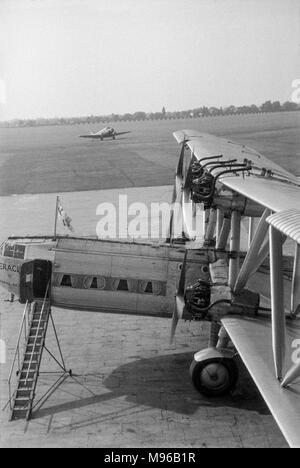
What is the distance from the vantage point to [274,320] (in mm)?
10477

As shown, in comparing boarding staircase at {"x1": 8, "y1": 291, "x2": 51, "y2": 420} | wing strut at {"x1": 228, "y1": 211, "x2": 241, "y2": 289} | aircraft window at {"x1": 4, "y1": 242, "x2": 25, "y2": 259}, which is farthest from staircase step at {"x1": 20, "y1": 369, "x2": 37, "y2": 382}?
wing strut at {"x1": 228, "y1": 211, "x2": 241, "y2": 289}

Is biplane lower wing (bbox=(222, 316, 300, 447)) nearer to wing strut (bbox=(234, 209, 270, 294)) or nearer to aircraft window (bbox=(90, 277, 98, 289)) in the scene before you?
wing strut (bbox=(234, 209, 270, 294))

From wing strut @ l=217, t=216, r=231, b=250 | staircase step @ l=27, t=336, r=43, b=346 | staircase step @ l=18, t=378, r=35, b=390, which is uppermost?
wing strut @ l=217, t=216, r=231, b=250

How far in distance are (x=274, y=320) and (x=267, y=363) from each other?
1.34 meters

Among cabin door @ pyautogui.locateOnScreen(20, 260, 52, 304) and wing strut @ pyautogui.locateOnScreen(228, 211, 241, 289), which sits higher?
wing strut @ pyautogui.locateOnScreen(228, 211, 241, 289)

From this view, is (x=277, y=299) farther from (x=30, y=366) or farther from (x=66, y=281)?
(x=30, y=366)

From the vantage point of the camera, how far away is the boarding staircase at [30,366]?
13.3m

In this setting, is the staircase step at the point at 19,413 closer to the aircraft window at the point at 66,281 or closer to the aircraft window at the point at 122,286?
the aircraft window at the point at 66,281

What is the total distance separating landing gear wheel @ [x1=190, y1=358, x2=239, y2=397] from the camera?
13.9m

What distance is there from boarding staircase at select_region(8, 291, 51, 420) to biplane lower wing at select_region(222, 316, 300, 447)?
16.1ft

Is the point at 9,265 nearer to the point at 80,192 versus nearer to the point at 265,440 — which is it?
the point at 265,440

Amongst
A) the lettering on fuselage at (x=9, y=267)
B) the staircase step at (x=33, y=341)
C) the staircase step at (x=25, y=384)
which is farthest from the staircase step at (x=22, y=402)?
the lettering on fuselage at (x=9, y=267)
